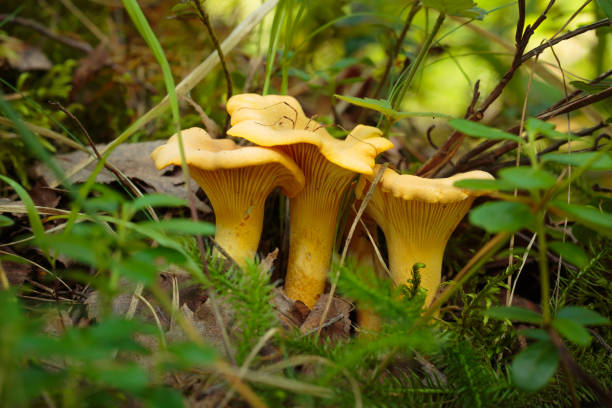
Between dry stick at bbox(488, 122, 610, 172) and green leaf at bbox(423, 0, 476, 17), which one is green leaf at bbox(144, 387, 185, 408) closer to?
green leaf at bbox(423, 0, 476, 17)

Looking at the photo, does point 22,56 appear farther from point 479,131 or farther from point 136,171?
point 479,131

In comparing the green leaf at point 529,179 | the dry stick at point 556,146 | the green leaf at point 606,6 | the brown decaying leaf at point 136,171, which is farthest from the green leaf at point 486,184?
the brown decaying leaf at point 136,171

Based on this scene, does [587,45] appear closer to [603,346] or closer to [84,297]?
[603,346]

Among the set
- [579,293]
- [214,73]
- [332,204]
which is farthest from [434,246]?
[214,73]

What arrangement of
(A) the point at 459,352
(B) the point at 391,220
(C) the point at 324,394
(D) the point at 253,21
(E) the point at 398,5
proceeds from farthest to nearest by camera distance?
(E) the point at 398,5 → (D) the point at 253,21 → (B) the point at 391,220 → (A) the point at 459,352 → (C) the point at 324,394

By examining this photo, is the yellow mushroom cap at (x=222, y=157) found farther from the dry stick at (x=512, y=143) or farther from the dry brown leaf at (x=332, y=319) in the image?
the dry stick at (x=512, y=143)

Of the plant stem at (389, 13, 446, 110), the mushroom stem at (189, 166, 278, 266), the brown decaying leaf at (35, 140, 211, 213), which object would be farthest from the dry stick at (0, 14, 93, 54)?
the plant stem at (389, 13, 446, 110)
